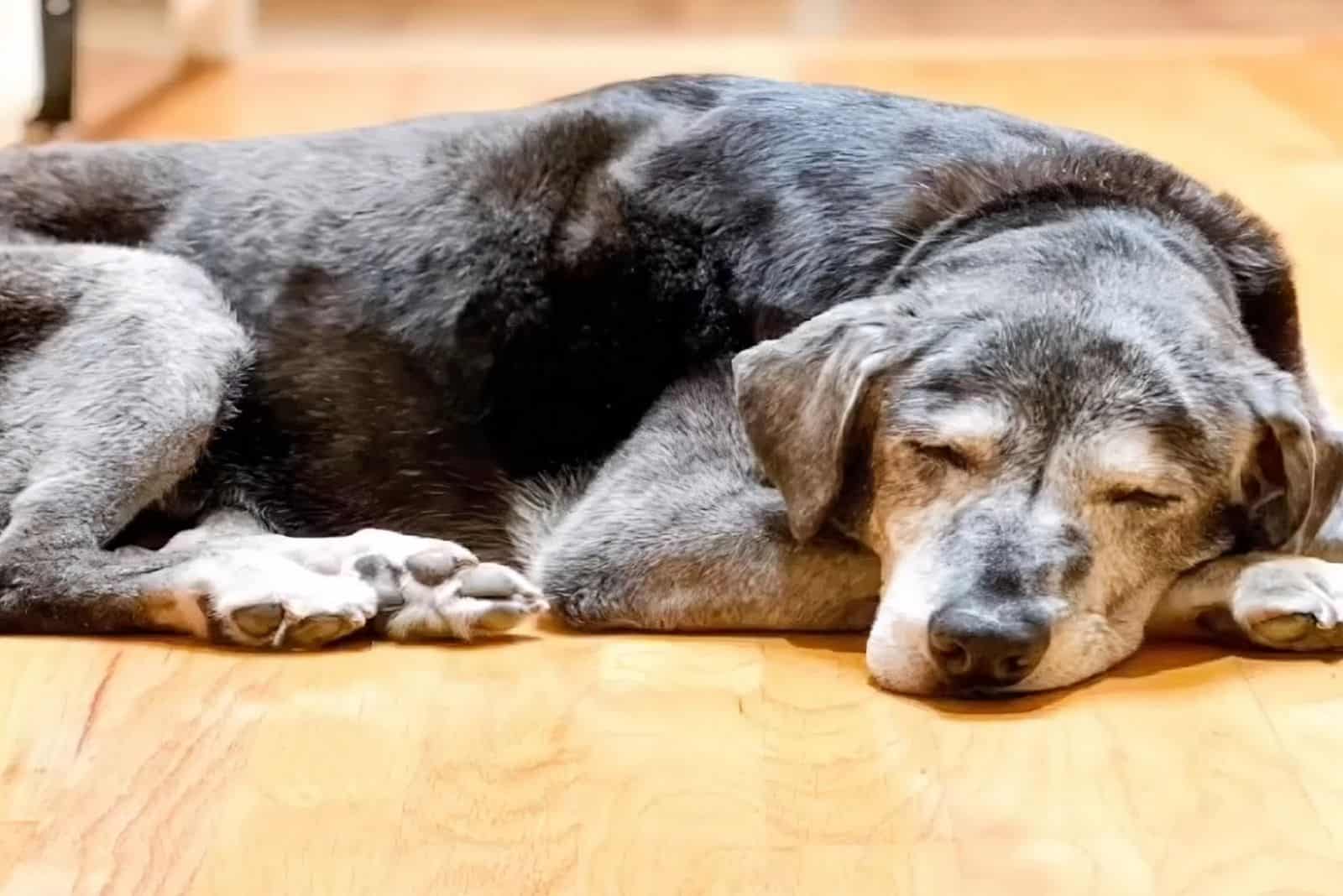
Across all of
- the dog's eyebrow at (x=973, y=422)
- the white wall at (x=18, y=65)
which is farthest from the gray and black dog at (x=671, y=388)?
the white wall at (x=18, y=65)

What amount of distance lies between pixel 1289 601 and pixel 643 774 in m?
0.88

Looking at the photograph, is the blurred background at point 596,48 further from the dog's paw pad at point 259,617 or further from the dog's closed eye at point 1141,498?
the dog's closed eye at point 1141,498

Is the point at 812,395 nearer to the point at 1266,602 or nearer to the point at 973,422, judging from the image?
the point at 973,422

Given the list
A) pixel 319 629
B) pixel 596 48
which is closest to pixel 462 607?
pixel 319 629

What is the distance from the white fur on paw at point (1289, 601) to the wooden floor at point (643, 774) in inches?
2.0

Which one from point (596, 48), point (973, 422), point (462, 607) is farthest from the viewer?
point (596, 48)

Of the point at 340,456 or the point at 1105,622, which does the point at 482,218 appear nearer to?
the point at 340,456

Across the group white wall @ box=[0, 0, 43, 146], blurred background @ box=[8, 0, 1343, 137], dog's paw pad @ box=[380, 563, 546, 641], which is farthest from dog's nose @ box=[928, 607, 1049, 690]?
blurred background @ box=[8, 0, 1343, 137]

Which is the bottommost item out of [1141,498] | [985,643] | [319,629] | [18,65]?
[319,629]

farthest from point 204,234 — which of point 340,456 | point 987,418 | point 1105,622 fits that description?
point 1105,622

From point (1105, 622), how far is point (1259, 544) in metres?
0.28

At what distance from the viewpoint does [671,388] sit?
111 inches

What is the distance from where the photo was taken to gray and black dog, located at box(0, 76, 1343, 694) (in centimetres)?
241

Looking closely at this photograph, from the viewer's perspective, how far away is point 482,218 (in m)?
2.93
